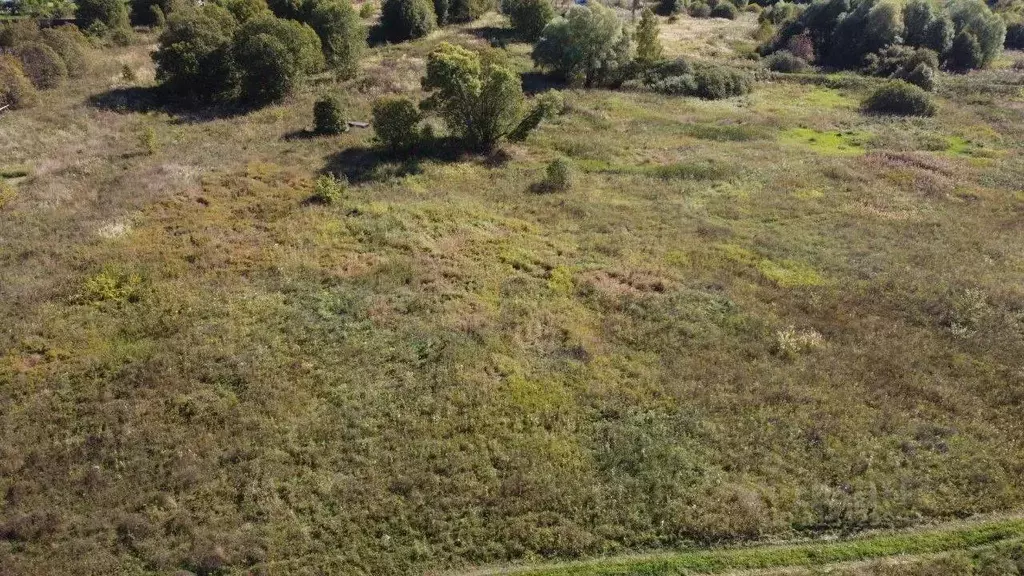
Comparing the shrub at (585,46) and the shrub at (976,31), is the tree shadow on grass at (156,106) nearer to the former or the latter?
the shrub at (585,46)

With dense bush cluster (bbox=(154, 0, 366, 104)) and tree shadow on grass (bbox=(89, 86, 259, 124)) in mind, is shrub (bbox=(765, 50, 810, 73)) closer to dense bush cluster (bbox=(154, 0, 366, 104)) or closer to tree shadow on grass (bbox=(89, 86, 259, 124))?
dense bush cluster (bbox=(154, 0, 366, 104))

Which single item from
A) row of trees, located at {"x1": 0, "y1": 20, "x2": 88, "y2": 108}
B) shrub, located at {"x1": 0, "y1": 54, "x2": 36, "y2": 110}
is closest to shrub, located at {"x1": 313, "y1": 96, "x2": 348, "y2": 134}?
shrub, located at {"x1": 0, "y1": 54, "x2": 36, "y2": 110}

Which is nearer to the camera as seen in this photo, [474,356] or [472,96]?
[474,356]

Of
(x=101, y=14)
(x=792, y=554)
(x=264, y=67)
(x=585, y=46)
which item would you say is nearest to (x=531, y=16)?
(x=585, y=46)

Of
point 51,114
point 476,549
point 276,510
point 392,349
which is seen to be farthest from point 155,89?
point 476,549

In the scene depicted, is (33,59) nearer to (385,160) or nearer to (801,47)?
(385,160)

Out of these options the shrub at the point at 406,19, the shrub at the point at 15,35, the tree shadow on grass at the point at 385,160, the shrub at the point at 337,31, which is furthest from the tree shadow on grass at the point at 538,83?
the shrub at the point at 15,35
